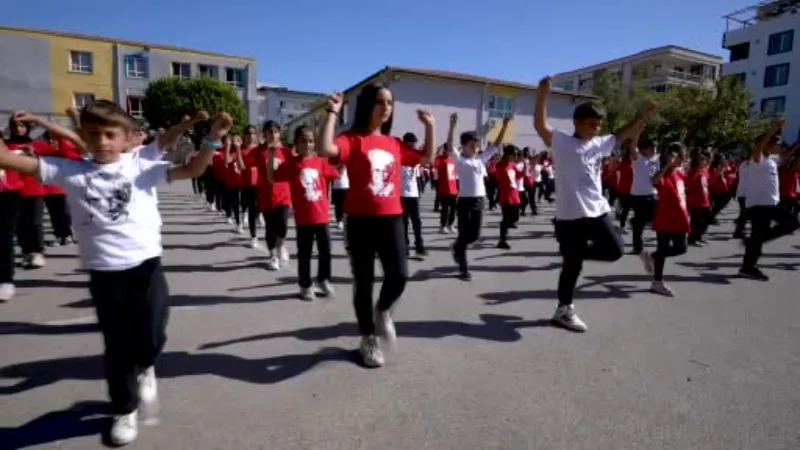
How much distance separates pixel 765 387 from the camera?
134 inches

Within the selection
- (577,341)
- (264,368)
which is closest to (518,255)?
(577,341)

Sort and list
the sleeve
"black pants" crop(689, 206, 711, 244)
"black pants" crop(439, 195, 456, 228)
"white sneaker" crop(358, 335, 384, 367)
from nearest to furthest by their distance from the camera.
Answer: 1. "white sneaker" crop(358, 335, 384, 367)
2. the sleeve
3. "black pants" crop(689, 206, 711, 244)
4. "black pants" crop(439, 195, 456, 228)

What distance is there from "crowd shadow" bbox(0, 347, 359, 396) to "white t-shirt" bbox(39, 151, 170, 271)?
118 cm

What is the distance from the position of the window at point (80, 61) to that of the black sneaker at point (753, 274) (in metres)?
50.0

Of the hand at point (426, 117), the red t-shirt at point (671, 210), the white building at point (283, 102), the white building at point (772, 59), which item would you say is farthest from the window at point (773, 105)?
the white building at point (283, 102)

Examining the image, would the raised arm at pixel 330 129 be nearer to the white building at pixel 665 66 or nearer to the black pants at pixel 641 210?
the black pants at pixel 641 210

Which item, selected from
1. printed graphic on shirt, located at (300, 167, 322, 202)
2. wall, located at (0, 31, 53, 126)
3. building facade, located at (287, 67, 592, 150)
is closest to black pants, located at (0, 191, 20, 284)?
printed graphic on shirt, located at (300, 167, 322, 202)

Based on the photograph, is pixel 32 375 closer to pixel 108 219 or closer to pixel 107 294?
pixel 107 294

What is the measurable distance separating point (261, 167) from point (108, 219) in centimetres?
408

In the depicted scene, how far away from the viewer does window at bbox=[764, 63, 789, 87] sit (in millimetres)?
42019

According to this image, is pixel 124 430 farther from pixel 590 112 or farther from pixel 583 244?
pixel 590 112

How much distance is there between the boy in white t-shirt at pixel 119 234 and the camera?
8.48 feet

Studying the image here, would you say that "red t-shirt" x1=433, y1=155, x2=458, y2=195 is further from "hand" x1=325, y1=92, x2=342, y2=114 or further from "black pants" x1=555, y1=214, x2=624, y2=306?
"hand" x1=325, y1=92, x2=342, y2=114

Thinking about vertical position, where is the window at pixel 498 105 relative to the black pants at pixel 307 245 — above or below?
above
